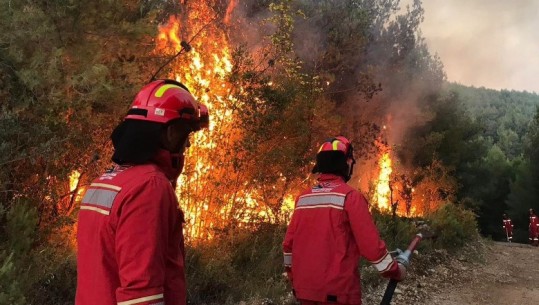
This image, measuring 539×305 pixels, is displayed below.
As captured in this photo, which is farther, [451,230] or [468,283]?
[451,230]

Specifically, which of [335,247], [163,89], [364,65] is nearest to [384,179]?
[364,65]

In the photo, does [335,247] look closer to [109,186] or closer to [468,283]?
[109,186]

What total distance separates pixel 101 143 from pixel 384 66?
49.9 feet

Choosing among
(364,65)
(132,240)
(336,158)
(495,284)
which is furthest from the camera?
(364,65)

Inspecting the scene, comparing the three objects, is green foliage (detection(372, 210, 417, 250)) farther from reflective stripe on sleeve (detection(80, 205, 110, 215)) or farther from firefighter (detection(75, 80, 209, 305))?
reflective stripe on sleeve (detection(80, 205, 110, 215))

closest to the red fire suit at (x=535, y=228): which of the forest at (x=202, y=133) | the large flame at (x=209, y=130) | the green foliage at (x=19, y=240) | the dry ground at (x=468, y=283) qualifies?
the forest at (x=202, y=133)

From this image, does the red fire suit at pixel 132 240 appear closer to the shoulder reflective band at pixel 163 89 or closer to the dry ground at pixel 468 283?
the shoulder reflective band at pixel 163 89

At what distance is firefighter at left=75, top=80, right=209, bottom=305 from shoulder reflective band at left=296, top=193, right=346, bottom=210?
1.54m

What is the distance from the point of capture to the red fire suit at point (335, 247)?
10.1 ft

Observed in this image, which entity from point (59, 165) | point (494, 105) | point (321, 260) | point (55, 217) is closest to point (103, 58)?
point (59, 165)

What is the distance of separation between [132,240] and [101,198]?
0.27 m

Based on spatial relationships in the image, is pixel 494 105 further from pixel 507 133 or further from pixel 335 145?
pixel 335 145

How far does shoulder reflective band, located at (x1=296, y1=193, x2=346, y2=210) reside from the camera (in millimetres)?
3266

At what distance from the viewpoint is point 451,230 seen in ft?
47.2
